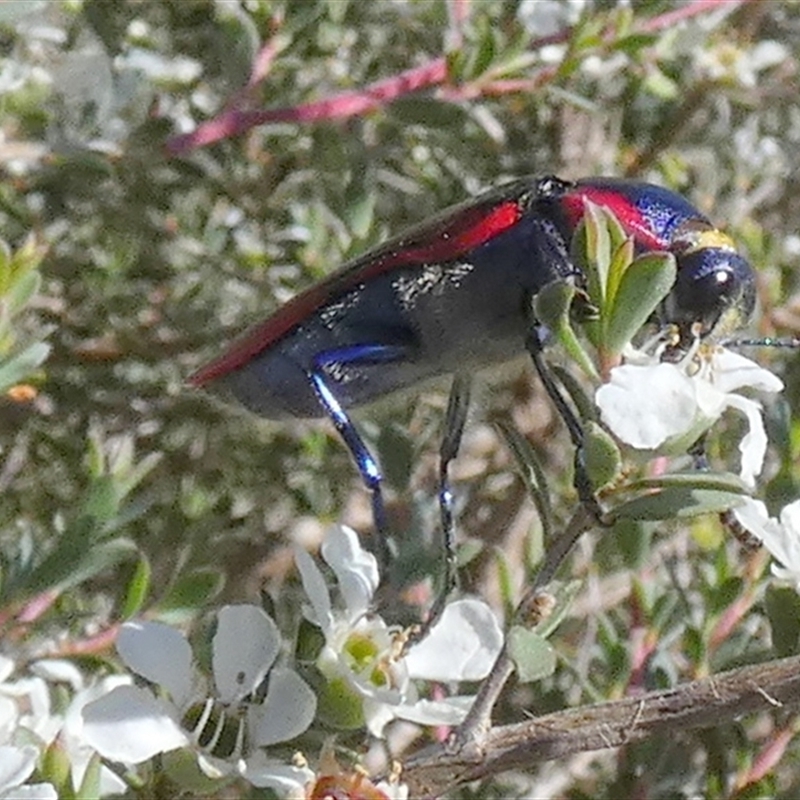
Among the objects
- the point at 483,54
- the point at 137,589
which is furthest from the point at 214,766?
the point at 483,54

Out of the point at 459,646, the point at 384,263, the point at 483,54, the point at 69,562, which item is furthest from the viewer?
the point at 483,54

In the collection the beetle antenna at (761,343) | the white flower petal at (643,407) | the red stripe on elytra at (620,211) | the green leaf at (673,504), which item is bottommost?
the beetle antenna at (761,343)

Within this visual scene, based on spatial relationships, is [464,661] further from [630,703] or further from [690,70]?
[690,70]

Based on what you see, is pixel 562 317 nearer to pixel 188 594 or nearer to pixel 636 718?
pixel 636 718

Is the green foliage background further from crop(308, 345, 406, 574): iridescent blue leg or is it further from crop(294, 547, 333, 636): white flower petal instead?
crop(294, 547, 333, 636): white flower petal

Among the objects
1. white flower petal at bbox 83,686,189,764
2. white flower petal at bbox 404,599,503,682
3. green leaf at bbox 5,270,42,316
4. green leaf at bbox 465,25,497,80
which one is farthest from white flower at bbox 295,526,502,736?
green leaf at bbox 465,25,497,80

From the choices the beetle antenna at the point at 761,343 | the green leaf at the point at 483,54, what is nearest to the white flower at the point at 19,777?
the beetle antenna at the point at 761,343

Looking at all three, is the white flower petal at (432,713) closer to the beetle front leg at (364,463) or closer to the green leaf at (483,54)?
the beetle front leg at (364,463)
